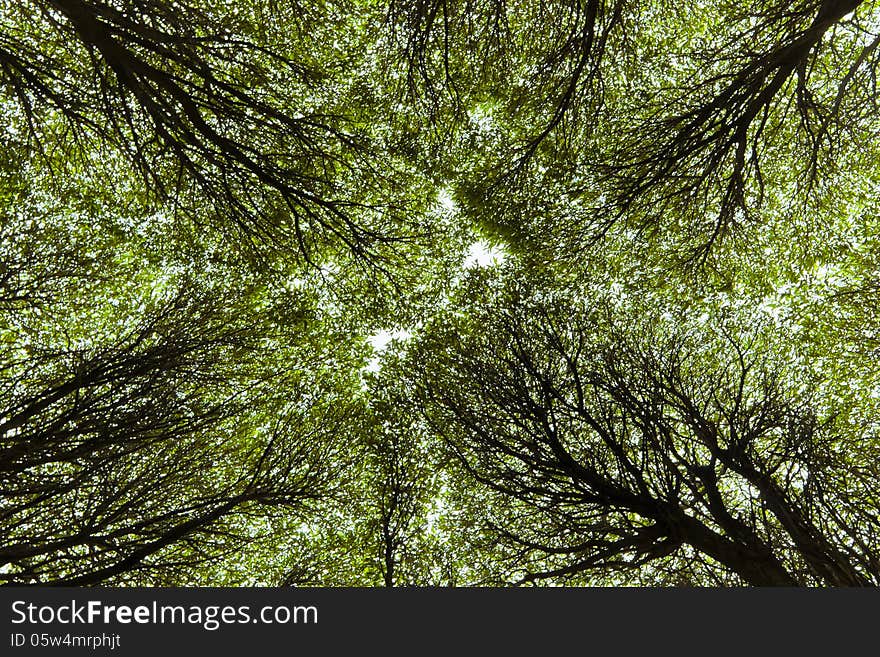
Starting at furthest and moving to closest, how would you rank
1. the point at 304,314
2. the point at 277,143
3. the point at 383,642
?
1. the point at 304,314
2. the point at 277,143
3. the point at 383,642

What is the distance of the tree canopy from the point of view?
5.25 metres

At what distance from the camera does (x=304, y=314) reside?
7402mm

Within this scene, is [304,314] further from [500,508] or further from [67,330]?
[500,508]

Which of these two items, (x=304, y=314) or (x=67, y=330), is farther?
(x=304, y=314)

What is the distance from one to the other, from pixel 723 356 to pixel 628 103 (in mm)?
4567

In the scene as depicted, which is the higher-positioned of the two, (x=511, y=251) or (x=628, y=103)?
(x=628, y=103)

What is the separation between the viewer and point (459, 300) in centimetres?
823

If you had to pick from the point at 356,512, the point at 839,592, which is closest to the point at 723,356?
the point at 839,592

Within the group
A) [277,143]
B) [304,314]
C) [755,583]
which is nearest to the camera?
[755,583]

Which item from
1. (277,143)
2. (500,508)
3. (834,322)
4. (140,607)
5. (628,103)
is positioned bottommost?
(140,607)

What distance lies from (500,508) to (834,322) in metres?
6.47

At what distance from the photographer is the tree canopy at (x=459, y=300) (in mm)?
5250

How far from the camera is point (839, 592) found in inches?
108

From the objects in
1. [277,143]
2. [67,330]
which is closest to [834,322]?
[277,143]
